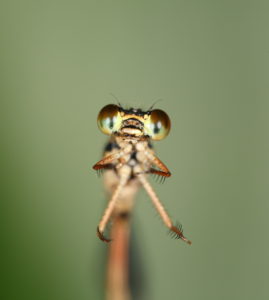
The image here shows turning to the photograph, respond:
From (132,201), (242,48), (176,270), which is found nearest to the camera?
(132,201)

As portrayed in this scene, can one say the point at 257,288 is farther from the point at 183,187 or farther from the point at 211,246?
the point at 183,187

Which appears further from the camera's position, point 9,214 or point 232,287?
point 232,287

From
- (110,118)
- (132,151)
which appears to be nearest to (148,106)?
(132,151)

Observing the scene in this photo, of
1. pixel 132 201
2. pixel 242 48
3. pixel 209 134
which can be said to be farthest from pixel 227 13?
pixel 132 201

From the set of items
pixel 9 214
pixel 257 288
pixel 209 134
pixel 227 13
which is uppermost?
pixel 227 13

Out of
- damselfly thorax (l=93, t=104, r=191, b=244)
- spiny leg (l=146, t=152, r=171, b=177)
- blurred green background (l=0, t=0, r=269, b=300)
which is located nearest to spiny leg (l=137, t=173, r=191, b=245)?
damselfly thorax (l=93, t=104, r=191, b=244)

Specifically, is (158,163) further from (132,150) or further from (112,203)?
(112,203)
